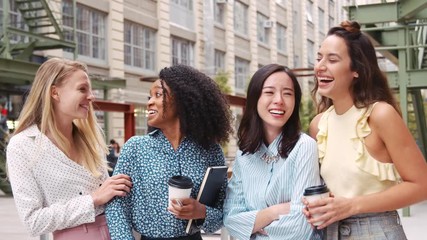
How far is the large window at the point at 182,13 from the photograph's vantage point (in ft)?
97.8

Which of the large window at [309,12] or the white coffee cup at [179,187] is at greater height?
the large window at [309,12]

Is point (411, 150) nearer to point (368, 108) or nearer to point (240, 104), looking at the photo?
point (368, 108)

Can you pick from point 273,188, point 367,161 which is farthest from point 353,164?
point 273,188

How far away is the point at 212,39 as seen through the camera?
32.9 metres

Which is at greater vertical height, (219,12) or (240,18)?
(240,18)

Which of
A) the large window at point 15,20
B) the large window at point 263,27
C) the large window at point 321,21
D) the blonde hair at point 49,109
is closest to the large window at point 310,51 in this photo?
the large window at point 321,21

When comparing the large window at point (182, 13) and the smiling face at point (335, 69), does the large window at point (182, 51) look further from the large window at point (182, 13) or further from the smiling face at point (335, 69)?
the smiling face at point (335, 69)

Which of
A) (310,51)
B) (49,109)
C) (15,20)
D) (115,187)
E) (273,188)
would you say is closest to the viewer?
(273,188)

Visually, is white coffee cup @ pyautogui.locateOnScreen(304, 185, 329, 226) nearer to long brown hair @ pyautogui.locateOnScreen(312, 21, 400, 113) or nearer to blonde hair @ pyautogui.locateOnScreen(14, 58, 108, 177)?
long brown hair @ pyautogui.locateOnScreen(312, 21, 400, 113)

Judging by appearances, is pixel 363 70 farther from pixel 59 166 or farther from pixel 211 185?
pixel 59 166

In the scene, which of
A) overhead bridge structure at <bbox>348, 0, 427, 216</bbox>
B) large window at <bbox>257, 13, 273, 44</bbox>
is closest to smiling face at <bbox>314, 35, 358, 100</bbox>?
overhead bridge structure at <bbox>348, 0, 427, 216</bbox>

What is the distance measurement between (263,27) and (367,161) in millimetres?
41284

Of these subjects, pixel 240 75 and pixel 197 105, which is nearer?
pixel 197 105

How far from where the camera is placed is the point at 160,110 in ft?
8.79
